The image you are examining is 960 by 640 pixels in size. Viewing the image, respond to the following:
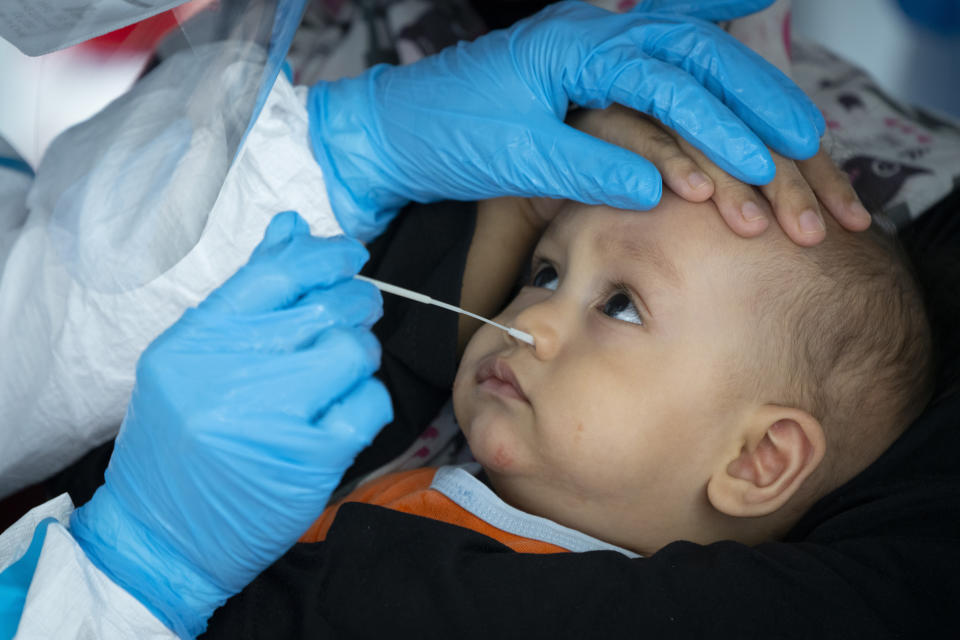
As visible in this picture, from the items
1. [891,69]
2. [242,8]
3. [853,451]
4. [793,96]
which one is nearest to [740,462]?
[853,451]

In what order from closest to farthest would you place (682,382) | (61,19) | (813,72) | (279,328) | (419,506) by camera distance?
(61,19), (279,328), (682,382), (419,506), (813,72)

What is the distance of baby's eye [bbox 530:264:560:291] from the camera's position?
1053 millimetres

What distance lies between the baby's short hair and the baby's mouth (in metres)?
0.26

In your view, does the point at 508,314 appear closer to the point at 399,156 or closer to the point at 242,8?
the point at 399,156

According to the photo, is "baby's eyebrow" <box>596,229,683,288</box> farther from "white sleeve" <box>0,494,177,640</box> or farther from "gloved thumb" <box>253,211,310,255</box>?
"white sleeve" <box>0,494,177,640</box>

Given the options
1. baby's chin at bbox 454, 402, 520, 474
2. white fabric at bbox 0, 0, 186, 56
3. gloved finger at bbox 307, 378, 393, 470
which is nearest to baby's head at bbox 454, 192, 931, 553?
baby's chin at bbox 454, 402, 520, 474

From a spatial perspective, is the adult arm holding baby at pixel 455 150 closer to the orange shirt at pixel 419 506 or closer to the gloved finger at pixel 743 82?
the gloved finger at pixel 743 82

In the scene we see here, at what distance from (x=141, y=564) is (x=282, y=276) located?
315 mm

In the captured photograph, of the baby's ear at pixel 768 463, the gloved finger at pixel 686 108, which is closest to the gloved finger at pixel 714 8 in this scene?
the gloved finger at pixel 686 108

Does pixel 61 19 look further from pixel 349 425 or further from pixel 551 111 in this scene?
pixel 551 111

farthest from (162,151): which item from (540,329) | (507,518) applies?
(507,518)

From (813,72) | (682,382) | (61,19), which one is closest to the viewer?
(61,19)

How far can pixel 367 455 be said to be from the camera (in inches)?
47.6

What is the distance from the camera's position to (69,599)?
2.41 feet
